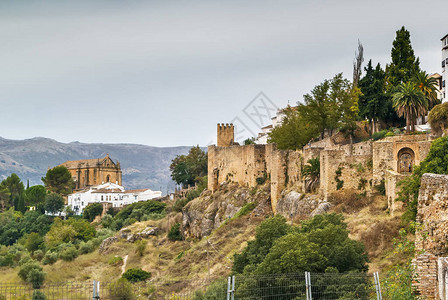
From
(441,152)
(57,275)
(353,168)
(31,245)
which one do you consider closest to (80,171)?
(31,245)

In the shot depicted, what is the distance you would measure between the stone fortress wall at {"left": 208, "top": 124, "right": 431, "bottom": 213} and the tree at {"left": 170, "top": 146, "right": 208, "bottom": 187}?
88.0 feet

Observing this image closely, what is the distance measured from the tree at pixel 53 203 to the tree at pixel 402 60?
71517 millimetres

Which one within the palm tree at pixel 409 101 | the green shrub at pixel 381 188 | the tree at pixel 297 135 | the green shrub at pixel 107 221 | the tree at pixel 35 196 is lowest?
the green shrub at pixel 107 221

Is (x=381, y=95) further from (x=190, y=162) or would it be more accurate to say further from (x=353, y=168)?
(x=190, y=162)

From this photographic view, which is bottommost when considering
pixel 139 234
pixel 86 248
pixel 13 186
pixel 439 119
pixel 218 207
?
Answer: pixel 86 248

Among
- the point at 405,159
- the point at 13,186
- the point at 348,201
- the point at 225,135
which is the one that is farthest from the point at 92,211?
the point at 405,159

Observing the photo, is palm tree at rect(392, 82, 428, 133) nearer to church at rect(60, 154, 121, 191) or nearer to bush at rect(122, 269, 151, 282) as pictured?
bush at rect(122, 269, 151, 282)

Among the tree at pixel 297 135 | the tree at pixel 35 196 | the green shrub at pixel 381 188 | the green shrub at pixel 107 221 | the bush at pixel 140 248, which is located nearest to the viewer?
the green shrub at pixel 381 188

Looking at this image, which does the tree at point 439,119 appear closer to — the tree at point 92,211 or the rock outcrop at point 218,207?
the rock outcrop at point 218,207

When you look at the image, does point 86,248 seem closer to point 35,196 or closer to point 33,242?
point 33,242

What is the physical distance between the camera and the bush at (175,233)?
5717 cm

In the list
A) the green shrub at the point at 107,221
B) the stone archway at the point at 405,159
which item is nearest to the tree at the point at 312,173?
the stone archway at the point at 405,159

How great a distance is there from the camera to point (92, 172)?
127750 millimetres

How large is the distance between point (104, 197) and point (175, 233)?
180ft
